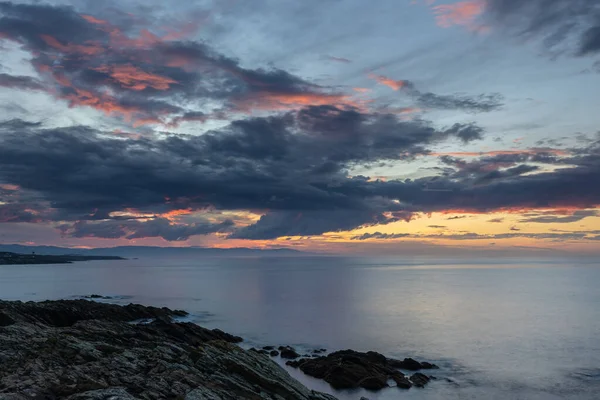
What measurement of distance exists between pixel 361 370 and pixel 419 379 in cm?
Answer: 602

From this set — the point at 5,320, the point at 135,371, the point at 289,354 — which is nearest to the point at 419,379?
the point at 289,354

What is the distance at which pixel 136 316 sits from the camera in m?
72.3

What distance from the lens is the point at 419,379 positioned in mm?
43906

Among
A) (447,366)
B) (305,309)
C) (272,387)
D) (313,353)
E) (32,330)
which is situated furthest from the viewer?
(305,309)

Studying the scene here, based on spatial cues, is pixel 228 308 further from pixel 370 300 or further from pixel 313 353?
pixel 313 353

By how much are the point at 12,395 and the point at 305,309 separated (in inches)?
3621

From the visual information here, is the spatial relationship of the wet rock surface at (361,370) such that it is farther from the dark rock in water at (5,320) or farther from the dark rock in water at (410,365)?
the dark rock in water at (5,320)

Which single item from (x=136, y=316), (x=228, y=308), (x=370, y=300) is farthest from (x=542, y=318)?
(x=136, y=316)

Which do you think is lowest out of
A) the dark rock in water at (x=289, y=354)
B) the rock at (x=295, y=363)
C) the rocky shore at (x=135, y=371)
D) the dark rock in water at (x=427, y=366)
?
the dark rock in water at (x=427, y=366)

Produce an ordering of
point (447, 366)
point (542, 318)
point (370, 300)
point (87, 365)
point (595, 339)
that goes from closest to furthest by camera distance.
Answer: point (87, 365) < point (447, 366) < point (595, 339) < point (542, 318) < point (370, 300)

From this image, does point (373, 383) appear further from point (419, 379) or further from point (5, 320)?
point (5, 320)

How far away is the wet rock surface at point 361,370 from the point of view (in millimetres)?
42188

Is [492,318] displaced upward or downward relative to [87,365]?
downward

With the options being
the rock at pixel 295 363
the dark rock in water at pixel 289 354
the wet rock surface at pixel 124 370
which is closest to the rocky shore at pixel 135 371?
the wet rock surface at pixel 124 370
